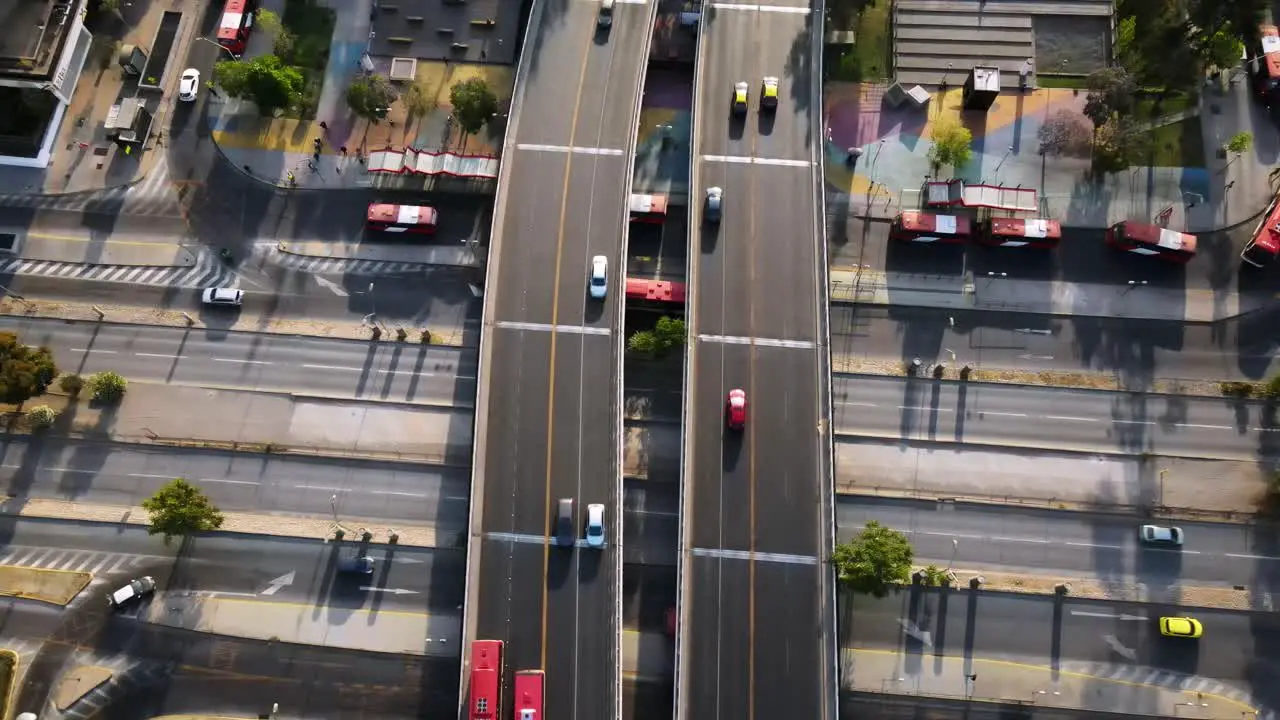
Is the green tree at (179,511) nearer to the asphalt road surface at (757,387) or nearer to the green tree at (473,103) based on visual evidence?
the asphalt road surface at (757,387)

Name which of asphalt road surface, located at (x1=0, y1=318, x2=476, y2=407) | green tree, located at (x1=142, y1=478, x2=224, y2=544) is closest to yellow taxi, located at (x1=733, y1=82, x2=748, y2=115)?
asphalt road surface, located at (x1=0, y1=318, x2=476, y2=407)

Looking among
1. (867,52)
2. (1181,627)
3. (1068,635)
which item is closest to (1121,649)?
(1068,635)

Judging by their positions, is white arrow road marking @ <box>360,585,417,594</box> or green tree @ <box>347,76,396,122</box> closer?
white arrow road marking @ <box>360,585,417,594</box>

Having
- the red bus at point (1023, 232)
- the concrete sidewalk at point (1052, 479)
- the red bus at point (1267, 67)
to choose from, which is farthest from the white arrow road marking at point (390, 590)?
the red bus at point (1267, 67)

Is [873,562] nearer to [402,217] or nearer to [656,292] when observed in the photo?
[656,292]

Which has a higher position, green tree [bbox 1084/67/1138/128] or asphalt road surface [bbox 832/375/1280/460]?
green tree [bbox 1084/67/1138/128]

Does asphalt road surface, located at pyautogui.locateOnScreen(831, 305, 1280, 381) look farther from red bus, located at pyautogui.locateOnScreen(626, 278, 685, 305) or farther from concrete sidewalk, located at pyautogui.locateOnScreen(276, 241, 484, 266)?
concrete sidewalk, located at pyautogui.locateOnScreen(276, 241, 484, 266)

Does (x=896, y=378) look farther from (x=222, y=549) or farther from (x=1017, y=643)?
(x=222, y=549)
